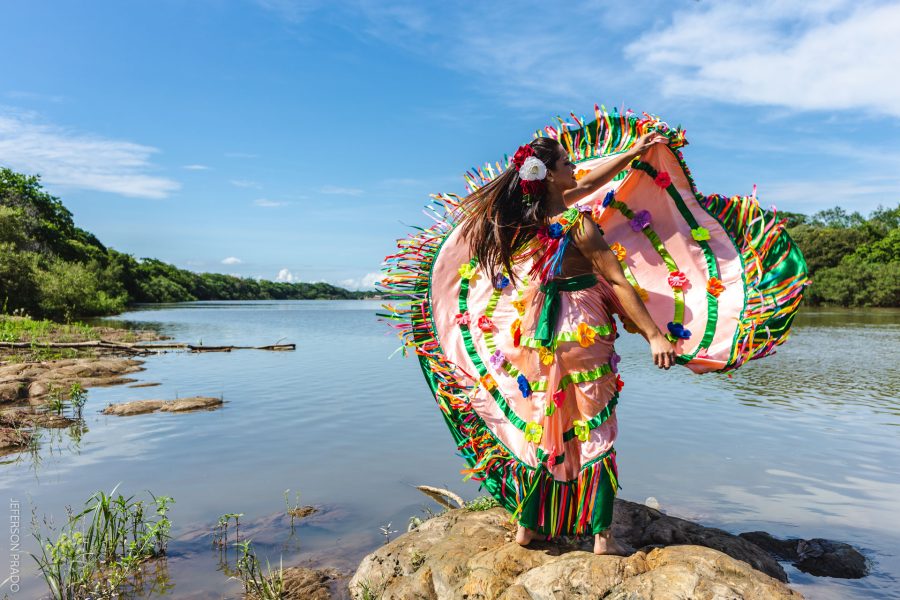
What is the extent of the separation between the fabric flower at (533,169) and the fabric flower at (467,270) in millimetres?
746

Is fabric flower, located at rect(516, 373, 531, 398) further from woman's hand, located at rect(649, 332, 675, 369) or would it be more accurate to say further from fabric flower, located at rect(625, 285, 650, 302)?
fabric flower, located at rect(625, 285, 650, 302)

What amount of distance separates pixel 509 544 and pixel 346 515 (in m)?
2.56

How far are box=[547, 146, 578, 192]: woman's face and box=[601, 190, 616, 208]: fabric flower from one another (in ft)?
1.04

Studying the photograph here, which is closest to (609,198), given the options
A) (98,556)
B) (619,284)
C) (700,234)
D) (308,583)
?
(700,234)

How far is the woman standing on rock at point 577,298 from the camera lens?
125 inches

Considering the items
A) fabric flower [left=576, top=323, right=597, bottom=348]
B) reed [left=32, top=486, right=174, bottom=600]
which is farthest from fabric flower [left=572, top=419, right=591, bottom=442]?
reed [left=32, top=486, right=174, bottom=600]

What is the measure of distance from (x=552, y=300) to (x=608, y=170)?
732mm

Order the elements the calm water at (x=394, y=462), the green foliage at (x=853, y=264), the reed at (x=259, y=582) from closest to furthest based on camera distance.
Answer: the reed at (x=259, y=582) < the calm water at (x=394, y=462) < the green foliage at (x=853, y=264)

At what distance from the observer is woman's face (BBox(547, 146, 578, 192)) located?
3215 mm

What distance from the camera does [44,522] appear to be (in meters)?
5.15

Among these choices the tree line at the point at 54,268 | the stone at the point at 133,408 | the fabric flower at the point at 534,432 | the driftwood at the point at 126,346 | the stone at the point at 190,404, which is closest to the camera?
the fabric flower at the point at 534,432

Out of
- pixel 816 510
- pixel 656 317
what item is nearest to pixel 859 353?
pixel 816 510

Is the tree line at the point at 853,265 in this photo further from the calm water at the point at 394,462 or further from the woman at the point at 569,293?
the woman at the point at 569,293

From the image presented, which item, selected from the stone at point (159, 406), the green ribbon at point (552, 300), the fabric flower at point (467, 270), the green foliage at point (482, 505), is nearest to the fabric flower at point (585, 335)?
the green ribbon at point (552, 300)
